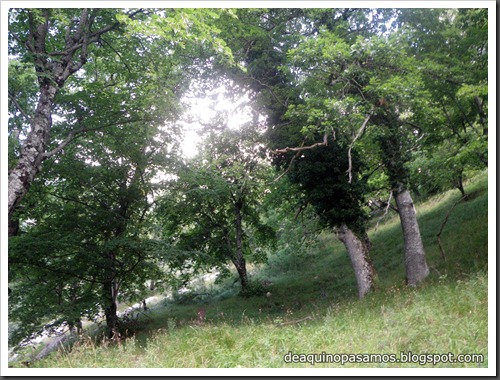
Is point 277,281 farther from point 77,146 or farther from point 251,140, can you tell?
point 77,146

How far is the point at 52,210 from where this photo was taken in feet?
30.7

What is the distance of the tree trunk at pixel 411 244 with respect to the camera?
30.6 ft

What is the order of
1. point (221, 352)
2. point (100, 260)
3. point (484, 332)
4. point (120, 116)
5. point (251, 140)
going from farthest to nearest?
point (251, 140) → point (100, 260) → point (120, 116) → point (221, 352) → point (484, 332)

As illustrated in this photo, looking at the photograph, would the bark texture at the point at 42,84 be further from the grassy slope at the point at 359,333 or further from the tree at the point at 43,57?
the grassy slope at the point at 359,333

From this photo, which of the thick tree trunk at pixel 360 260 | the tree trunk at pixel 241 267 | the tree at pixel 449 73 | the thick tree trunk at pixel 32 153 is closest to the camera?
the thick tree trunk at pixel 32 153

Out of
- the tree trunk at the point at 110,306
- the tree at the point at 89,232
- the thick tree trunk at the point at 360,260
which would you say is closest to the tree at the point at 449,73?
the thick tree trunk at the point at 360,260

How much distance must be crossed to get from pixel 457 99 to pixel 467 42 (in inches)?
52.5

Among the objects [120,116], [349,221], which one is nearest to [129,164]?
[120,116]

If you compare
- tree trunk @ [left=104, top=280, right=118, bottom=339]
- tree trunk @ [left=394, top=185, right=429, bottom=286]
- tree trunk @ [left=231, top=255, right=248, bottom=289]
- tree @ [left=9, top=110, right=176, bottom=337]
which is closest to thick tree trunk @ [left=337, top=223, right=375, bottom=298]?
tree trunk @ [left=394, top=185, right=429, bottom=286]

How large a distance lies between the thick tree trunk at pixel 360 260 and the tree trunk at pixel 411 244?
1185mm

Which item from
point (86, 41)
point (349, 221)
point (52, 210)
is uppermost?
point (86, 41)

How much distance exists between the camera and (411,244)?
955 centimetres

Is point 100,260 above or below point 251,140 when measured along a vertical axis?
below

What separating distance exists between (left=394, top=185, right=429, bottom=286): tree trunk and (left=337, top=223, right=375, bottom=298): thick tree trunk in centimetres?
119
